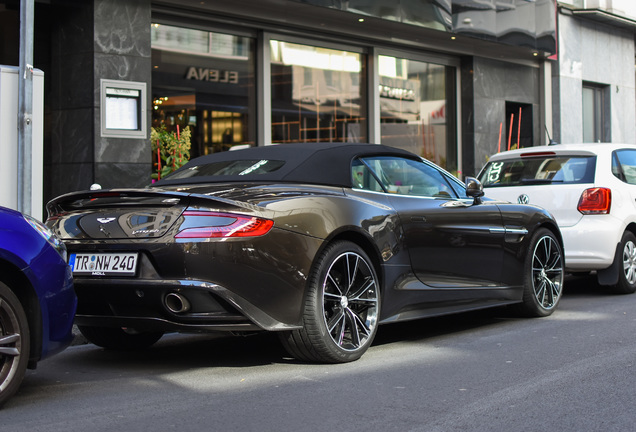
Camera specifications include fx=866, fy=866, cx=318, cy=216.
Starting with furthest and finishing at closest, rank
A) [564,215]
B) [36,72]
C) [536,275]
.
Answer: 1. [564,215]
2. [36,72]
3. [536,275]

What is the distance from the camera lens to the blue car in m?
4.27

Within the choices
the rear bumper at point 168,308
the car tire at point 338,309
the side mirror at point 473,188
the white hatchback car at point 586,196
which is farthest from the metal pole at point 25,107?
the white hatchback car at point 586,196

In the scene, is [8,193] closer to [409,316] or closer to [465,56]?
[409,316]

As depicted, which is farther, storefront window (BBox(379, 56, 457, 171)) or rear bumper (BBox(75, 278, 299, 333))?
storefront window (BBox(379, 56, 457, 171))

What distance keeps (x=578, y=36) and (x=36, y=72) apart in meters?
15.8

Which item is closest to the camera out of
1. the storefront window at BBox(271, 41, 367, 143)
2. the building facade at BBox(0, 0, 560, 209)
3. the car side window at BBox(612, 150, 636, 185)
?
the car side window at BBox(612, 150, 636, 185)

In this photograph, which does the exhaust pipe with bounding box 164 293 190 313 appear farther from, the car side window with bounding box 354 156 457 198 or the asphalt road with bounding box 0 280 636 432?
the car side window with bounding box 354 156 457 198

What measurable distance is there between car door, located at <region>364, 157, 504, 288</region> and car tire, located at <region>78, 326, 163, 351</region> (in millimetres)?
1988

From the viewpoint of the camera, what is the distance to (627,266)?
364 inches

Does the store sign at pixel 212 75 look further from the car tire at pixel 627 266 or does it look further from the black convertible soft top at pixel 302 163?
the black convertible soft top at pixel 302 163

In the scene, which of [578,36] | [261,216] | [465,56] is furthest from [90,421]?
[578,36]

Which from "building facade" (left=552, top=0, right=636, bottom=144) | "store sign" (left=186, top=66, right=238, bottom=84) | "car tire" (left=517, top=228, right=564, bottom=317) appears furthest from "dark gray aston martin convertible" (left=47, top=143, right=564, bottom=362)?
"building facade" (left=552, top=0, right=636, bottom=144)

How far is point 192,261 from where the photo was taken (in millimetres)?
4793

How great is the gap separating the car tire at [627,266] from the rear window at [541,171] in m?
0.79
